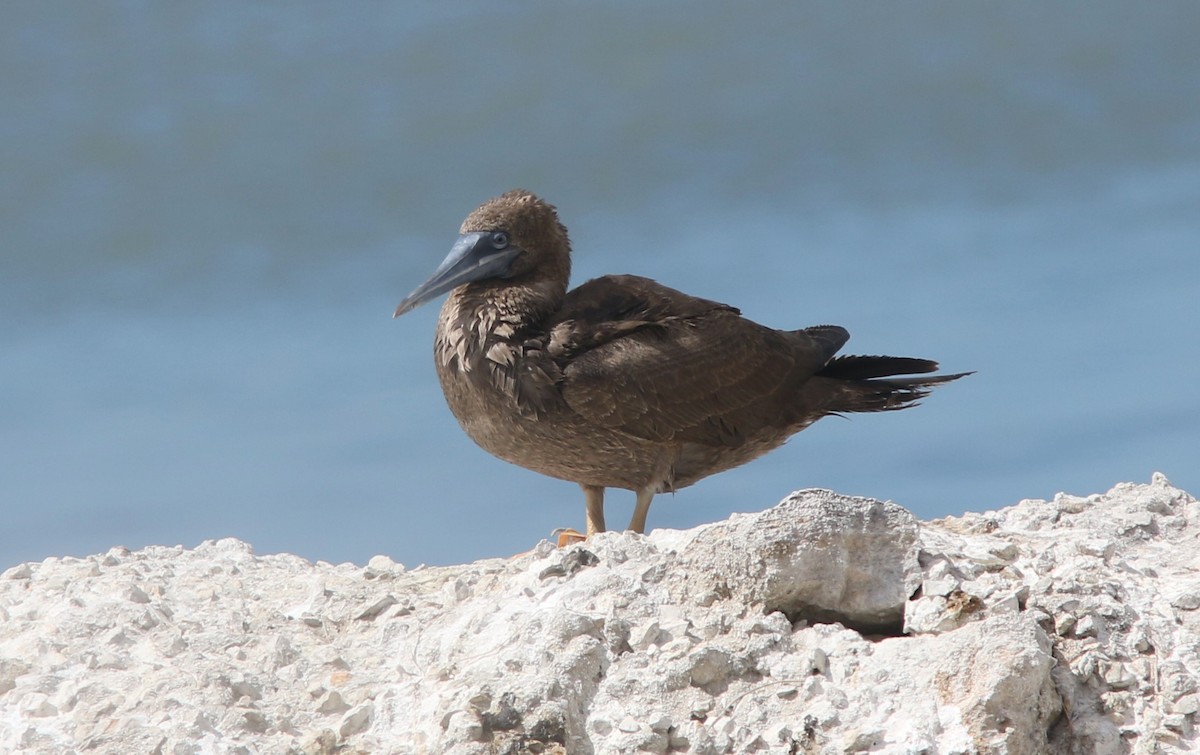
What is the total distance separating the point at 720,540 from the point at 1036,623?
1.17 m

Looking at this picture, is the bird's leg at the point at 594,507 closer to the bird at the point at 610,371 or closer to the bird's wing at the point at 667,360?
the bird at the point at 610,371

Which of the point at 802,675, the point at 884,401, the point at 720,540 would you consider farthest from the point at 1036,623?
the point at 884,401

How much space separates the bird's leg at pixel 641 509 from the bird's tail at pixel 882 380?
1.47 meters

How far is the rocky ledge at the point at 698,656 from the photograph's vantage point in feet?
15.4

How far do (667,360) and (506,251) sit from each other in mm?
1183

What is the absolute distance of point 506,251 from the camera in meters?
7.89

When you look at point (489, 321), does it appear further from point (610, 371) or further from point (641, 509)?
point (641, 509)

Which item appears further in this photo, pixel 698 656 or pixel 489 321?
pixel 489 321

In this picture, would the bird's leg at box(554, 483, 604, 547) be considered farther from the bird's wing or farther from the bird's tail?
the bird's tail

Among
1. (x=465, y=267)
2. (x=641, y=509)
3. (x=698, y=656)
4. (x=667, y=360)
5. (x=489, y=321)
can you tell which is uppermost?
(x=465, y=267)

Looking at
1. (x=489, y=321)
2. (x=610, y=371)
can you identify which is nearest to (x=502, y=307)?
(x=489, y=321)

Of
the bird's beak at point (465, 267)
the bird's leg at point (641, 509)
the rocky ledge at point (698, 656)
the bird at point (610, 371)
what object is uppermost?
the bird's beak at point (465, 267)

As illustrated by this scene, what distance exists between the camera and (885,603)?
508 centimetres

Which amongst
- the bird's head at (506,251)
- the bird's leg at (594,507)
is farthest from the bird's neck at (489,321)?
the bird's leg at (594,507)
